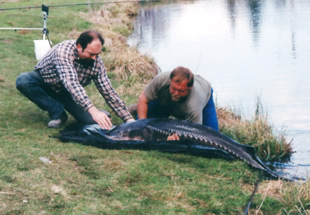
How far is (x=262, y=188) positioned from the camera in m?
4.70

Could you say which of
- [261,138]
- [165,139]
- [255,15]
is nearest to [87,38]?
[165,139]

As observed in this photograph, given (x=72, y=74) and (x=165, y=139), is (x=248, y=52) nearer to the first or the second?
(x=165, y=139)

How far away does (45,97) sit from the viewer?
5.89 meters

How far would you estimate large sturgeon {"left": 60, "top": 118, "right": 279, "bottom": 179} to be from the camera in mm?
5254

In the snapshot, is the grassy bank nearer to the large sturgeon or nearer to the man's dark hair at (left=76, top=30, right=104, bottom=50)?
the large sturgeon

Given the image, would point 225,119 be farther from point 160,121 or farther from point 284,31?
point 284,31

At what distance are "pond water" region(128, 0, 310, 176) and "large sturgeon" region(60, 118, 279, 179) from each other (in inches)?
47.1

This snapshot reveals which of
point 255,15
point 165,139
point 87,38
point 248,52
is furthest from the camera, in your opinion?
point 255,15

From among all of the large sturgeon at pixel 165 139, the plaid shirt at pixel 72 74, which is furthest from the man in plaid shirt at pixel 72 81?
the large sturgeon at pixel 165 139

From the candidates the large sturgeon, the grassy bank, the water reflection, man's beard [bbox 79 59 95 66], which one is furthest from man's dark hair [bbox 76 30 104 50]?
the water reflection

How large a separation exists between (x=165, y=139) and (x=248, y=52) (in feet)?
Answer: 30.8

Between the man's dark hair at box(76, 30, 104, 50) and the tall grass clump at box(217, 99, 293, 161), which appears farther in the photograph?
the tall grass clump at box(217, 99, 293, 161)

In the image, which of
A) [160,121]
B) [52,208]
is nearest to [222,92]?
[160,121]

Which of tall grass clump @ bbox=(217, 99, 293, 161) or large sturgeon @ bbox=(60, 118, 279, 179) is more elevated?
large sturgeon @ bbox=(60, 118, 279, 179)
